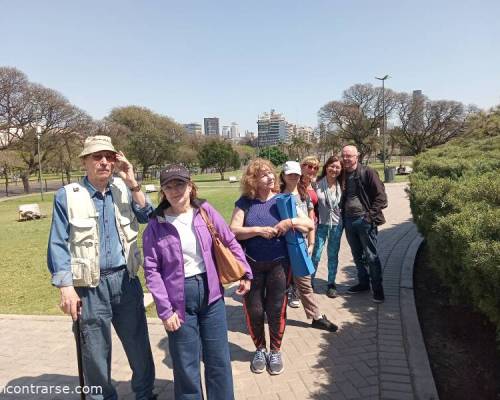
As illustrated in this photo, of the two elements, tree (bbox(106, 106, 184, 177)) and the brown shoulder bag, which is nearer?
the brown shoulder bag

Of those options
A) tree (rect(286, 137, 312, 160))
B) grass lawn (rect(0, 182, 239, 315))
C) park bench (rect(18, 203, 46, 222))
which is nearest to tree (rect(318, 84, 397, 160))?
tree (rect(286, 137, 312, 160))

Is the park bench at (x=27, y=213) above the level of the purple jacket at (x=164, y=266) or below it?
below

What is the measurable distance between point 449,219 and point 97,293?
2.72 m

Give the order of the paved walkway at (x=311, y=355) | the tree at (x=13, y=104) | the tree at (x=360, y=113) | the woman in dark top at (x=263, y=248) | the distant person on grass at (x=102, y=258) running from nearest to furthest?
the distant person on grass at (x=102, y=258) < the paved walkway at (x=311, y=355) < the woman in dark top at (x=263, y=248) < the tree at (x=13, y=104) < the tree at (x=360, y=113)

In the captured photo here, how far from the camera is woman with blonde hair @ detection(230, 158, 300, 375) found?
10.5 feet

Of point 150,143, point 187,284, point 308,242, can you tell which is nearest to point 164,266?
point 187,284

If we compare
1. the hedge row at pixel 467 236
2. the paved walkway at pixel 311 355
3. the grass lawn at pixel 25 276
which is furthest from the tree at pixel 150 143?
the hedge row at pixel 467 236

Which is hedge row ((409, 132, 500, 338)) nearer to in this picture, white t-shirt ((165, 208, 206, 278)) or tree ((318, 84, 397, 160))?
white t-shirt ((165, 208, 206, 278))

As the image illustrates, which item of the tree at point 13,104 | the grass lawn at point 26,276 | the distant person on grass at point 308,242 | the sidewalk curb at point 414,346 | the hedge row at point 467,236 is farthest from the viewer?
the tree at point 13,104

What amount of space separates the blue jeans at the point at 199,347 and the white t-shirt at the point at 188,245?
6cm

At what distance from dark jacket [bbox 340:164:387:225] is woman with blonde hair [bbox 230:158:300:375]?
164 cm

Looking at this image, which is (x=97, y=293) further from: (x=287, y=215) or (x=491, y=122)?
(x=491, y=122)

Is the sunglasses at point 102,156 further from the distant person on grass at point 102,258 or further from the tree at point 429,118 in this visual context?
the tree at point 429,118

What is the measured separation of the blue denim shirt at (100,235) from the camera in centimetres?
235
